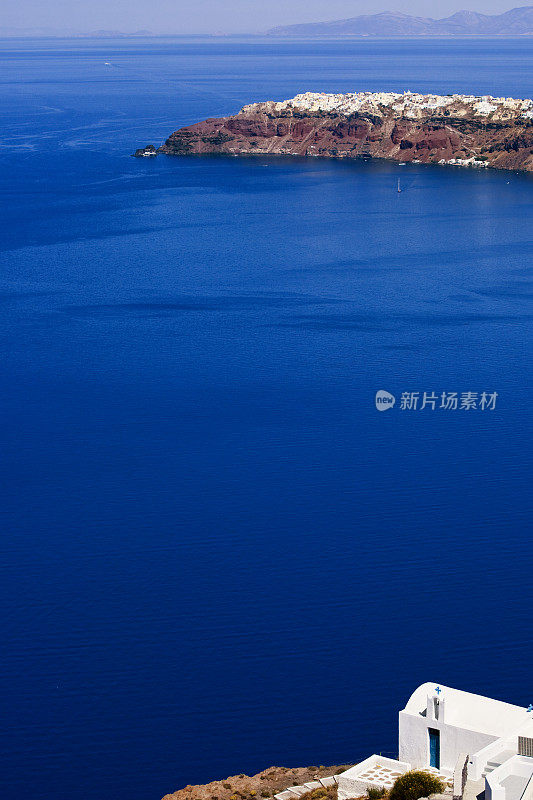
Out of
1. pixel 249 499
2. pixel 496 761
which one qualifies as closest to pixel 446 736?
pixel 496 761

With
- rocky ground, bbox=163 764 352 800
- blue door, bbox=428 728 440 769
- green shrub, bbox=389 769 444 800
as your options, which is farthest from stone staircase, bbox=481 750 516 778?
rocky ground, bbox=163 764 352 800

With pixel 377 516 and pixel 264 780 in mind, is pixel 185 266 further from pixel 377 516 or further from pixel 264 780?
pixel 264 780

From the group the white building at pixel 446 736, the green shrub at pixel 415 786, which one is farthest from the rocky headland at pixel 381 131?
the green shrub at pixel 415 786

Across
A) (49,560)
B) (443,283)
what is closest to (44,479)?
(49,560)

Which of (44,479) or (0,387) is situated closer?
(44,479)

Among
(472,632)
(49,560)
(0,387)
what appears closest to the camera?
(472,632)

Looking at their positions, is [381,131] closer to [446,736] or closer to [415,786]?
[446,736]

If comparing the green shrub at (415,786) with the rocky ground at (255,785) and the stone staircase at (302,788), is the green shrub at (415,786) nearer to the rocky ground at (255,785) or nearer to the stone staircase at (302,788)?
the stone staircase at (302,788)
